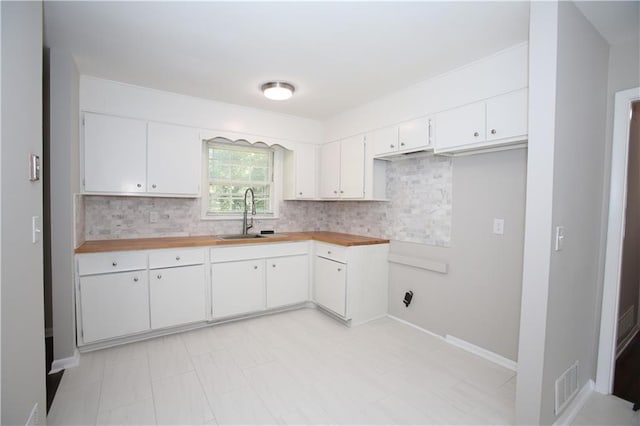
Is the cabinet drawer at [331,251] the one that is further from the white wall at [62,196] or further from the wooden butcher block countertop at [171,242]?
the white wall at [62,196]

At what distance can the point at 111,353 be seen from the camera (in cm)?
247

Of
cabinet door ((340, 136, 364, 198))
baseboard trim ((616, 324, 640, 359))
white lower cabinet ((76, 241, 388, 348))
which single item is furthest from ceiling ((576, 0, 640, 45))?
baseboard trim ((616, 324, 640, 359))

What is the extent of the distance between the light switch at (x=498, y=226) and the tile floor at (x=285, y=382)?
3.48ft

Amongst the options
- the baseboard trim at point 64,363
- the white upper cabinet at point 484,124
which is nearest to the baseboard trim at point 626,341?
the white upper cabinet at point 484,124

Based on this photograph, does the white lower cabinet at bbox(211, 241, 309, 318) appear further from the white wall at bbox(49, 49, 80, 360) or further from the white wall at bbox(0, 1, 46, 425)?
the white wall at bbox(0, 1, 46, 425)

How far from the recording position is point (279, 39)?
2.03 meters

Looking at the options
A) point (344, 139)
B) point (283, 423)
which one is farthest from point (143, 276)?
point (344, 139)

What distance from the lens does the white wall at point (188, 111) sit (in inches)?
104

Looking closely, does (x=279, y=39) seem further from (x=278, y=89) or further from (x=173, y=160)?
(x=173, y=160)

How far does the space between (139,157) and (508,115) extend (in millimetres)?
3142

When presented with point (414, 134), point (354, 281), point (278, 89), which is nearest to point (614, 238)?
point (414, 134)

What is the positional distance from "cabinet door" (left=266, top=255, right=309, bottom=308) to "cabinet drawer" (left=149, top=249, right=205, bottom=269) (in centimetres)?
75

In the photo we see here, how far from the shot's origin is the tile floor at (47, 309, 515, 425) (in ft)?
5.79

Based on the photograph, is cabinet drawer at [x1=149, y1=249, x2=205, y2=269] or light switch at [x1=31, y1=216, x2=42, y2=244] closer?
light switch at [x1=31, y1=216, x2=42, y2=244]
